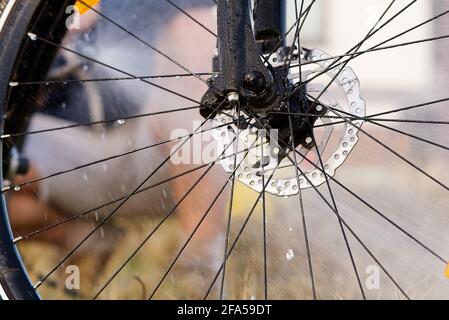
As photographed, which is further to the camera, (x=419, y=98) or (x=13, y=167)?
(x=13, y=167)

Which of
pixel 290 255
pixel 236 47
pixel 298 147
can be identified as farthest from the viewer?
pixel 290 255

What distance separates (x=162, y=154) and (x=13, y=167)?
0.52 metres

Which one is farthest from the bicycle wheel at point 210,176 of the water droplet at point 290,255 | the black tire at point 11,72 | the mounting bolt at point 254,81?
the mounting bolt at point 254,81

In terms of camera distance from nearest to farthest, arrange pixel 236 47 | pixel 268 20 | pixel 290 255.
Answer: pixel 236 47
pixel 268 20
pixel 290 255

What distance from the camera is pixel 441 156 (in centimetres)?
229

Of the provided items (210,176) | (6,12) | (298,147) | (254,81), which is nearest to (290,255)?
(210,176)

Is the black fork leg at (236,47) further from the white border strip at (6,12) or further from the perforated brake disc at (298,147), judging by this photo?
the white border strip at (6,12)

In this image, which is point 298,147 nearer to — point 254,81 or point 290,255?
point 254,81

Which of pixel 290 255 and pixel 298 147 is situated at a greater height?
pixel 290 255

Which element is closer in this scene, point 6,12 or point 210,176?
point 6,12

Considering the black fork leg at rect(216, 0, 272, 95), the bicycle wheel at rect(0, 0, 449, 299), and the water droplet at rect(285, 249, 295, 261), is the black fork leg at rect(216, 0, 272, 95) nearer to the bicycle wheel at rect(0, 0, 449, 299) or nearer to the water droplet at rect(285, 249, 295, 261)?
the bicycle wheel at rect(0, 0, 449, 299)
